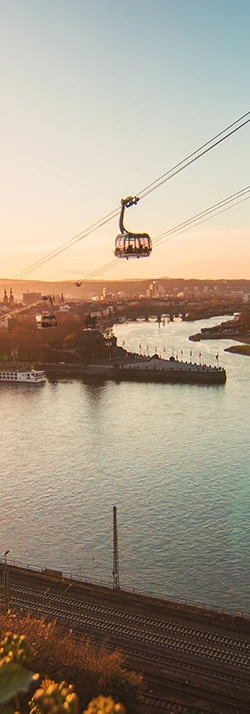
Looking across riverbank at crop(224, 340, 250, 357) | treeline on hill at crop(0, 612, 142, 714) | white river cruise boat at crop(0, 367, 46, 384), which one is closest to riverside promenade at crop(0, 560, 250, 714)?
treeline on hill at crop(0, 612, 142, 714)

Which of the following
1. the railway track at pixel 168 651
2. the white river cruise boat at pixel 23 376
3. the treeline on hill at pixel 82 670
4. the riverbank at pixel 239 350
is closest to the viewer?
the treeline on hill at pixel 82 670

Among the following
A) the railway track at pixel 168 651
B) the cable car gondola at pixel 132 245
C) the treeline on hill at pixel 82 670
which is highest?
the cable car gondola at pixel 132 245

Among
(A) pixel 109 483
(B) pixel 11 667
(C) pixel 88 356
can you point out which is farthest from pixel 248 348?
(B) pixel 11 667

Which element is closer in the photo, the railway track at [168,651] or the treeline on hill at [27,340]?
the railway track at [168,651]

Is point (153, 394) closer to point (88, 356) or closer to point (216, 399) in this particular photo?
point (216, 399)

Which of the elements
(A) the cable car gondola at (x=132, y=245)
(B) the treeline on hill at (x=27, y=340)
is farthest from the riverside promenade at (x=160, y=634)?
(B) the treeline on hill at (x=27, y=340)

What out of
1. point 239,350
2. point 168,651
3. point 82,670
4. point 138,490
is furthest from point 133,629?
point 239,350

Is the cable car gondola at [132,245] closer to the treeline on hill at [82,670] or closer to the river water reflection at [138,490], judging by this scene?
the treeline on hill at [82,670]

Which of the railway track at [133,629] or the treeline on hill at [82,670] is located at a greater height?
the treeline on hill at [82,670]
